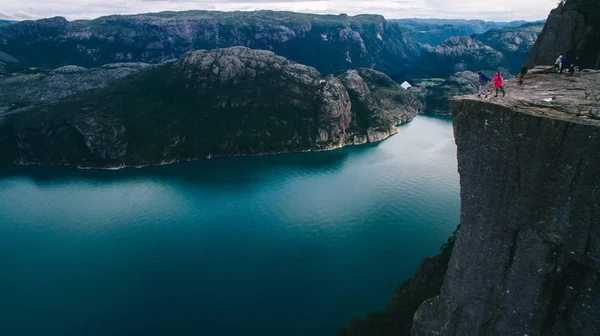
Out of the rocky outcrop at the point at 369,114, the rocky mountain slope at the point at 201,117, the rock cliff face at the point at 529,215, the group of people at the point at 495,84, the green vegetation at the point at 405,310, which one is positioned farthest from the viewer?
the rocky outcrop at the point at 369,114

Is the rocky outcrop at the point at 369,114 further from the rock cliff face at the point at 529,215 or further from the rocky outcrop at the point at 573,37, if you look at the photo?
the rock cliff face at the point at 529,215

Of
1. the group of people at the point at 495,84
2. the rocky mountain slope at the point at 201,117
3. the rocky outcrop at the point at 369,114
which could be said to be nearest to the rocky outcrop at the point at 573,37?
the group of people at the point at 495,84

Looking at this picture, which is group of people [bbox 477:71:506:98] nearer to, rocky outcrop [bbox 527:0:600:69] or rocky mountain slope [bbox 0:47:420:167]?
rocky outcrop [bbox 527:0:600:69]

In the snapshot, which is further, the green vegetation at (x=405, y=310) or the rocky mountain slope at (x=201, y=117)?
the rocky mountain slope at (x=201, y=117)

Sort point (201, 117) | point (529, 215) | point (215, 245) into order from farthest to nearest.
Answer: point (201, 117)
point (215, 245)
point (529, 215)

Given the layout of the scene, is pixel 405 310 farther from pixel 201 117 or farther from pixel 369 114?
pixel 369 114

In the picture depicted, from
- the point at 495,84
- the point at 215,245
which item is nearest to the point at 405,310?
the point at 495,84
